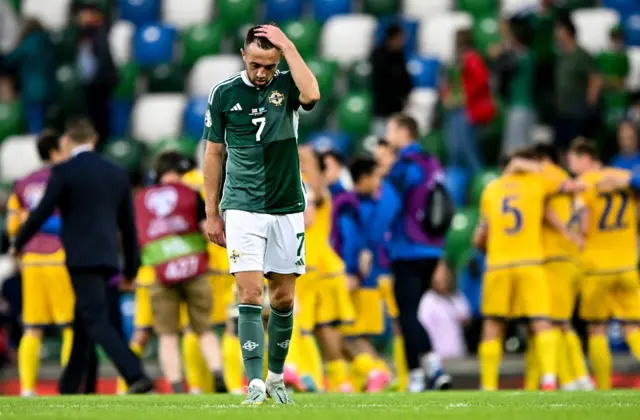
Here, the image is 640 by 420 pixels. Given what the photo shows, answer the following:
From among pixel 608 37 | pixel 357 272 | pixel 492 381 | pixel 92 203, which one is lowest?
pixel 492 381

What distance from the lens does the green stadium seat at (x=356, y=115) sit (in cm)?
1959

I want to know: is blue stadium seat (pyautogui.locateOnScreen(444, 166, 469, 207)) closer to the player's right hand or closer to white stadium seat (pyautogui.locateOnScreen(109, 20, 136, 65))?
white stadium seat (pyautogui.locateOnScreen(109, 20, 136, 65))

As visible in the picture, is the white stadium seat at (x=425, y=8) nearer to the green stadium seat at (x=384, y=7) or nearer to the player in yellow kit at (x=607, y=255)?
the green stadium seat at (x=384, y=7)

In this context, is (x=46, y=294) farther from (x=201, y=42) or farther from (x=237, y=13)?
(x=237, y=13)

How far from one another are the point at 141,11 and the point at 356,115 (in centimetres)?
465

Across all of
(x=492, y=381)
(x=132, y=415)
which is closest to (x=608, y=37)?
(x=492, y=381)

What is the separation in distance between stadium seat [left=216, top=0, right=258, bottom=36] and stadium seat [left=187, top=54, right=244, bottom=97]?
0.93m

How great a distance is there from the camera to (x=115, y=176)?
39.7ft

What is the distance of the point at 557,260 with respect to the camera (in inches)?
552

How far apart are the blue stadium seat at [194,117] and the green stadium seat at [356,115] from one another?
1944 millimetres

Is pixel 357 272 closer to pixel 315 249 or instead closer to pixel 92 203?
pixel 315 249

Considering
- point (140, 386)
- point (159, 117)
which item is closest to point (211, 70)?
point (159, 117)

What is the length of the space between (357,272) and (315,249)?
1.24 metres

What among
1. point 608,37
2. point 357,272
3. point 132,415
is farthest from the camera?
point 608,37
